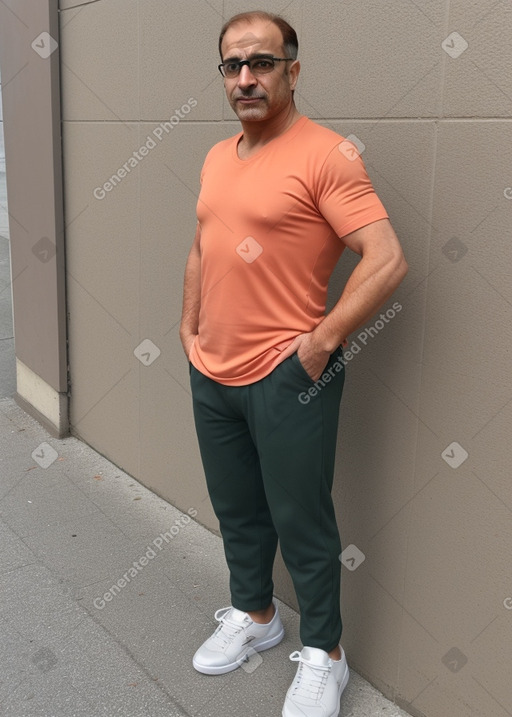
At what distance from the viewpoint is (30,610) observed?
3.31m

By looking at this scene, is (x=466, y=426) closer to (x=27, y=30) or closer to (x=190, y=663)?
(x=190, y=663)

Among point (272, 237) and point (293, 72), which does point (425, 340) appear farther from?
point (293, 72)

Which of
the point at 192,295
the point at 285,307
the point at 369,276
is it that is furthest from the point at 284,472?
the point at 192,295

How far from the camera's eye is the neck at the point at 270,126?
2.45m

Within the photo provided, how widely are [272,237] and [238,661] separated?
1547 mm

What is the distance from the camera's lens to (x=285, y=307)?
8.09ft

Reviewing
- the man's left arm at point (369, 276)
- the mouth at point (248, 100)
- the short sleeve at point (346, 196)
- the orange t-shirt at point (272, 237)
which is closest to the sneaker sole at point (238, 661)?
the orange t-shirt at point (272, 237)

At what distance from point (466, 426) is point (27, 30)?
12.5 ft

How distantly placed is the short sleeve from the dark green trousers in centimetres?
43

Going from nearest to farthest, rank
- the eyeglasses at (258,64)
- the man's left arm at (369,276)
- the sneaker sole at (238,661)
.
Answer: the man's left arm at (369,276), the eyeglasses at (258,64), the sneaker sole at (238,661)

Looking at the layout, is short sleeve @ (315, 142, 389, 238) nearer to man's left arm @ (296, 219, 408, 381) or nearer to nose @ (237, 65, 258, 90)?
man's left arm @ (296, 219, 408, 381)

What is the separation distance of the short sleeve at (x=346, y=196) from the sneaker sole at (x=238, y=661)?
5.21 ft

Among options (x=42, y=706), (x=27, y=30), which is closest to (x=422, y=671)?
(x=42, y=706)

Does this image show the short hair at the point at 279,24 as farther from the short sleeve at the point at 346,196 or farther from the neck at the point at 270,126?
the short sleeve at the point at 346,196
